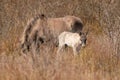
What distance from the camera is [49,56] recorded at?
342 inches

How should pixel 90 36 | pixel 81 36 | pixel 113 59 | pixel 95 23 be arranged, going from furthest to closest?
pixel 95 23 → pixel 90 36 → pixel 81 36 → pixel 113 59

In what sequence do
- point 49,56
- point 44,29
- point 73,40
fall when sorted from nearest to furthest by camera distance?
point 49,56 < point 73,40 < point 44,29

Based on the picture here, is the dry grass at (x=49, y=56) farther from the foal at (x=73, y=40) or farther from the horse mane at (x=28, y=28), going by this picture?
the foal at (x=73, y=40)

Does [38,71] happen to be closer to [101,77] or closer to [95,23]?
[101,77]

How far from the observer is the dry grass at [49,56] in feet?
26.0

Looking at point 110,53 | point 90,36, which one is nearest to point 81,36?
point 90,36

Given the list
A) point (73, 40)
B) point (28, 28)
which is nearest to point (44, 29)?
point (28, 28)

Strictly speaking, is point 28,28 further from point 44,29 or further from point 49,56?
point 49,56

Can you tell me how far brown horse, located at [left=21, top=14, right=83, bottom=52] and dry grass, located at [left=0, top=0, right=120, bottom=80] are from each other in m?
0.43

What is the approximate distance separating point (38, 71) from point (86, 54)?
3.18 metres

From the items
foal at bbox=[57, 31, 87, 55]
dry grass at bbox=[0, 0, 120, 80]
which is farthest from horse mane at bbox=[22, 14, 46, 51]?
foal at bbox=[57, 31, 87, 55]

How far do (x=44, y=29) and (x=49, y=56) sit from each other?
15.9 feet

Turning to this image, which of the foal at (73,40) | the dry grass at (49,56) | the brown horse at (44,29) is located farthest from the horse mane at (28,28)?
the foal at (73,40)

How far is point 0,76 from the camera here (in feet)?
26.3
